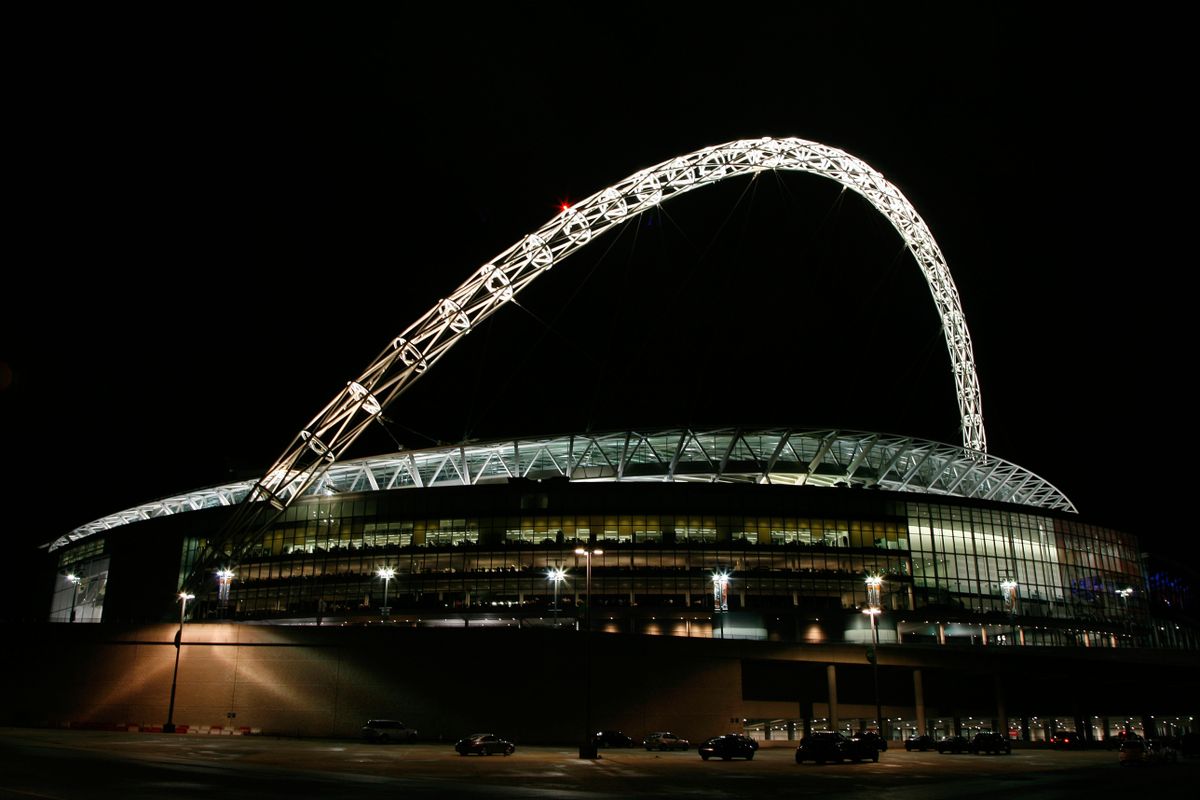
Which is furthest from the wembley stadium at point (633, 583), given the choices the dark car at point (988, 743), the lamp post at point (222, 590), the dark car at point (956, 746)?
the dark car at point (988, 743)

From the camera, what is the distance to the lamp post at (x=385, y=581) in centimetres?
7650

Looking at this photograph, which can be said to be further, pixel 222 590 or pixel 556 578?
pixel 222 590

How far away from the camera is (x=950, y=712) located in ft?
223

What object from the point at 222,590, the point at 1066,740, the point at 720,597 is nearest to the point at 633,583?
the point at 720,597

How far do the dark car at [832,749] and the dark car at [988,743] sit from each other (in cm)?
1309

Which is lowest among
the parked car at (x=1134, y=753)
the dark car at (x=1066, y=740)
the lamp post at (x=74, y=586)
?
the dark car at (x=1066, y=740)

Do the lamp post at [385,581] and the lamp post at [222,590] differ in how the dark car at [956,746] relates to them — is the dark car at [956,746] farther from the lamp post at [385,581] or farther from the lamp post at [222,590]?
the lamp post at [222,590]

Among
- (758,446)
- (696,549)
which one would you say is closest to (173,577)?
(696,549)

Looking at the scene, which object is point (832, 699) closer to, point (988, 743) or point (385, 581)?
point (988, 743)

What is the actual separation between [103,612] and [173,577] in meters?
9.07

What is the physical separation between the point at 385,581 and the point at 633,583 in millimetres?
21008

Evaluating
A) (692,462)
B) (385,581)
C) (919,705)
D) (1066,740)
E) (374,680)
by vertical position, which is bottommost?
(1066,740)

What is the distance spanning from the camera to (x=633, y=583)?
3103 inches

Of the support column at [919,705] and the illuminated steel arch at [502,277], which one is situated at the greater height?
the illuminated steel arch at [502,277]
